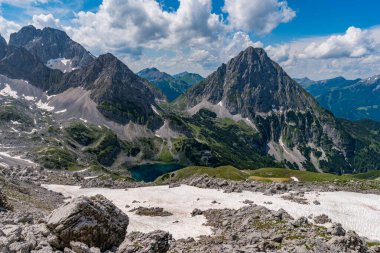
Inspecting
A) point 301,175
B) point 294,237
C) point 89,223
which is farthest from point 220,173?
point 89,223

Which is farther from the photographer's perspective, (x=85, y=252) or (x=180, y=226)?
(x=180, y=226)

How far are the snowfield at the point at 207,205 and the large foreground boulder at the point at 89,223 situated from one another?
47.8 ft

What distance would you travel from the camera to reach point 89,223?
1085 inches

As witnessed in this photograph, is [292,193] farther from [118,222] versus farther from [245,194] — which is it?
[118,222]

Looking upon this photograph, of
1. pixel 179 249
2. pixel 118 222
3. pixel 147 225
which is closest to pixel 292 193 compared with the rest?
pixel 147 225

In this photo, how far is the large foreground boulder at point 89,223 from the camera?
1035 inches

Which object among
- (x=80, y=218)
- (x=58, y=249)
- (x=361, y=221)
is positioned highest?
(x=80, y=218)

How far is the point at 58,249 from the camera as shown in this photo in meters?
25.1

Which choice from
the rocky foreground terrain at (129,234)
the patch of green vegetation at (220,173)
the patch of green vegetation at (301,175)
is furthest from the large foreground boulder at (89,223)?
the patch of green vegetation at (301,175)

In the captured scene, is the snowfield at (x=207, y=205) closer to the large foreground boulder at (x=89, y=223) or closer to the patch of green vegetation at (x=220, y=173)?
the large foreground boulder at (x=89, y=223)

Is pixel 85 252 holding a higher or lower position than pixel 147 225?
higher

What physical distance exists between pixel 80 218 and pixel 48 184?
60.0 m

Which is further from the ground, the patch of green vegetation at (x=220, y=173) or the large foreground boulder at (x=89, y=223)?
the large foreground boulder at (x=89, y=223)

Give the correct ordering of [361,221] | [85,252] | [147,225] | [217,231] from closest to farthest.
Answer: [85,252] < [217,231] < [147,225] < [361,221]
